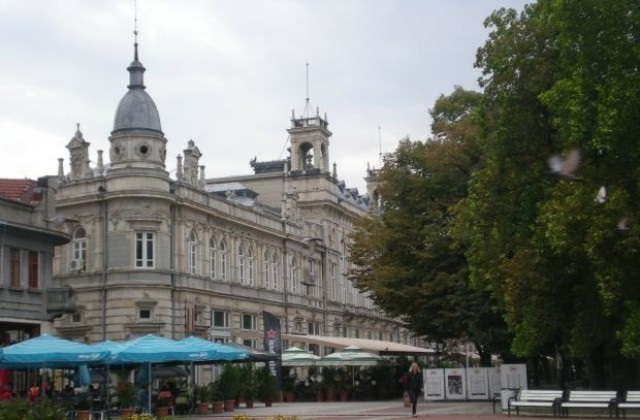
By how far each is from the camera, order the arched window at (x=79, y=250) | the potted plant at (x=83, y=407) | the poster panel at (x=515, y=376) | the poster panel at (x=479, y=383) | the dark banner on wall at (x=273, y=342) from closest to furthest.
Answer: the potted plant at (x=83, y=407)
the poster panel at (x=515, y=376)
the poster panel at (x=479, y=383)
the dark banner on wall at (x=273, y=342)
the arched window at (x=79, y=250)

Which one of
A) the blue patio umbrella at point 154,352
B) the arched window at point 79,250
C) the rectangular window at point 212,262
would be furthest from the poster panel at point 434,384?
the arched window at point 79,250

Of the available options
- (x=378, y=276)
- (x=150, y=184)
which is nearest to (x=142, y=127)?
(x=150, y=184)

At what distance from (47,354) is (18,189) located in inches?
486

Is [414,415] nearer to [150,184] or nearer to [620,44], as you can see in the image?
[620,44]

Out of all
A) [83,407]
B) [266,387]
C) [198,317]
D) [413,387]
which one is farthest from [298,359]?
[83,407]

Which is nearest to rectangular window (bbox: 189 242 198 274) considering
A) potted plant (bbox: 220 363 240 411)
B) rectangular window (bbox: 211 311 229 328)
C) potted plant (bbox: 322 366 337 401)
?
rectangular window (bbox: 211 311 229 328)

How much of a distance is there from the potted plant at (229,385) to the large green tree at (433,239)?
24.0 ft

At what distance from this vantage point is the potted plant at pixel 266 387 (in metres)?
42.2

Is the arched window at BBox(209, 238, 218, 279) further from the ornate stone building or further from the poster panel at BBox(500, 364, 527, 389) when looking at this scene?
the poster panel at BBox(500, 364, 527, 389)

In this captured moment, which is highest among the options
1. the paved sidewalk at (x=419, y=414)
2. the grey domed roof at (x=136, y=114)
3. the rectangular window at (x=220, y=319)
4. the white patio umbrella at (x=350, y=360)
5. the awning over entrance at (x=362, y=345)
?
the grey domed roof at (x=136, y=114)

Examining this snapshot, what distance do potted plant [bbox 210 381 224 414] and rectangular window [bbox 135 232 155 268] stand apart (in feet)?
50.7

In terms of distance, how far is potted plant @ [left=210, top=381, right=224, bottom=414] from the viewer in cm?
3781

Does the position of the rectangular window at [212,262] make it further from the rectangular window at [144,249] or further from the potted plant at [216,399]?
the potted plant at [216,399]

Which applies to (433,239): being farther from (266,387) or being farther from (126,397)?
(126,397)
